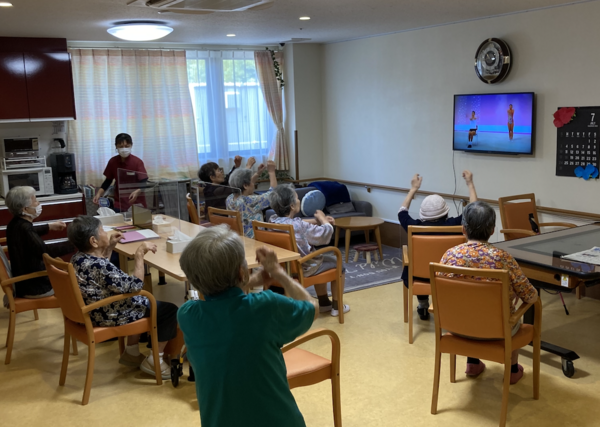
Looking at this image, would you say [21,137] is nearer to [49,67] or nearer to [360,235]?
[49,67]

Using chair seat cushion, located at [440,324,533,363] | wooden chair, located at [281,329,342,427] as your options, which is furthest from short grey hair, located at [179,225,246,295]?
chair seat cushion, located at [440,324,533,363]

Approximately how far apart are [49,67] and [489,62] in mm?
4391

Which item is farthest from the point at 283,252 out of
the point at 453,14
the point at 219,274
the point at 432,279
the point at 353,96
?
the point at 353,96

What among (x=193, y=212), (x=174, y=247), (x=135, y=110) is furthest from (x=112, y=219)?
(x=135, y=110)

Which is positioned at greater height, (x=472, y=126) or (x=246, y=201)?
(x=472, y=126)

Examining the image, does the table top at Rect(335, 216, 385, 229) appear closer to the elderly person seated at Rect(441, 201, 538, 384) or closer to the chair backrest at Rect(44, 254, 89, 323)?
the elderly person seated at Rect(441, 201, 538, 384)

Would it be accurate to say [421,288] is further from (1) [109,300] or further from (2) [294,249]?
(1) [109,300]

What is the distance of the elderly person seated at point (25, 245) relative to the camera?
13.1 feet

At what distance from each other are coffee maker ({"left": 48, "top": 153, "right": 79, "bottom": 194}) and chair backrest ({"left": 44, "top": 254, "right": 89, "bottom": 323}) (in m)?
3.00

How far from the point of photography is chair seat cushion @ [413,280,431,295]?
3963 mm

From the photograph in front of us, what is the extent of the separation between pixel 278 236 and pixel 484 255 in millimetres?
1630

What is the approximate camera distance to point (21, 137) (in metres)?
6.36

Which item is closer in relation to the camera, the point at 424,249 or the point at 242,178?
the point at 424,249

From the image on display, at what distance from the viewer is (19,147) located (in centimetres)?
615
